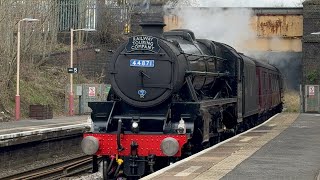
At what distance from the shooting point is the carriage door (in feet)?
129

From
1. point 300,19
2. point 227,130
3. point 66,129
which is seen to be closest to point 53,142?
point 66,129

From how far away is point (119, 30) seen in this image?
1857 inches

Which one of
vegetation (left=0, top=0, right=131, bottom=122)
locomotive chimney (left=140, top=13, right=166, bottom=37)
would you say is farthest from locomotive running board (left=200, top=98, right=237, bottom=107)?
vegetation (left=0, top=0, right=131, bottom=122)

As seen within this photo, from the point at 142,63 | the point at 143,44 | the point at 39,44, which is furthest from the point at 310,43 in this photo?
the point at 142,63

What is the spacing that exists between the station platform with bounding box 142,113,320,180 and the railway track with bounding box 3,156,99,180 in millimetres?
4796

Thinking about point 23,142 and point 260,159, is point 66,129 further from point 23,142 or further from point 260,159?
point 260,159

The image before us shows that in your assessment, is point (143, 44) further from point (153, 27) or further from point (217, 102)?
point (217, 102)

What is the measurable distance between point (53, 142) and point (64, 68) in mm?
18773

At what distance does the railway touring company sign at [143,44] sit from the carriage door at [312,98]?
27426mm

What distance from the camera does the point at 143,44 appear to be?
1364 cm

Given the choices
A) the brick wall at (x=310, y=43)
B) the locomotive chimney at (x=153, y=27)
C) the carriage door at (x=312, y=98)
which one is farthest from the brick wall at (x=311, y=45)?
the locomotive chimney at (x=153, y=27)

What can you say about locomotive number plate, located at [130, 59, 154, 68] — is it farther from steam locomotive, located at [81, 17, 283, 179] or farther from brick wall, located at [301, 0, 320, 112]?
brick wall, located at [301, 0, 320, 112]

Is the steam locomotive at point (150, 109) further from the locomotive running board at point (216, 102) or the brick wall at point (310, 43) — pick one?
the brick wall at point (310, 43)

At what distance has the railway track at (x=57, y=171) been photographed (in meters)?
16.7
